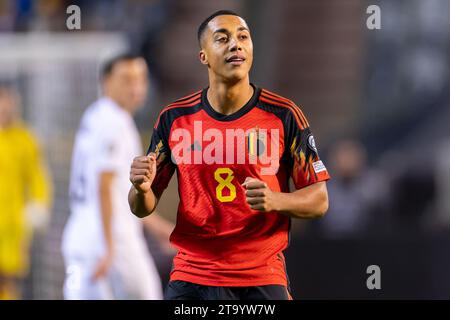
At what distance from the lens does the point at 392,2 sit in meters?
16.5

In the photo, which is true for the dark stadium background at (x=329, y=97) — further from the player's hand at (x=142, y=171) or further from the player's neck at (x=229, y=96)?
the player's hand at (x=142, y=171)

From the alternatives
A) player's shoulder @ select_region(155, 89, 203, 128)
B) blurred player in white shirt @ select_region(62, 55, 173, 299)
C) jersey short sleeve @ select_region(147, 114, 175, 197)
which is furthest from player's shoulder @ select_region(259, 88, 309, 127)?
blurred player in white shirt @ select_region(62, 55, 173, 299)

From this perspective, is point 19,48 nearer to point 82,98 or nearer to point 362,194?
point 82,98

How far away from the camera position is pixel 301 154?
18.4 ft

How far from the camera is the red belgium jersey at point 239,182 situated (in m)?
5.61

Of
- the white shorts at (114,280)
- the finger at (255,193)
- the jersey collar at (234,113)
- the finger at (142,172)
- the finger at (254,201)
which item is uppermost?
the jersey collar at (234,113)

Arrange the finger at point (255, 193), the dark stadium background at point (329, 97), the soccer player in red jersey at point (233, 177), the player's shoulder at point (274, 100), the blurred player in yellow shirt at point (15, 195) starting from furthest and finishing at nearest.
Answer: the blurred player in yellow shirt at point (15, 195) → the dark stadium background at point (329, 97) → the player's shoulder at point (274, 100) → the soccer player in red jersey at point (233, 177) → the finger at point (255, 193)

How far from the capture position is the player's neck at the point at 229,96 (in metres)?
5.64

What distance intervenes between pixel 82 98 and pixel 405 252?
306cm

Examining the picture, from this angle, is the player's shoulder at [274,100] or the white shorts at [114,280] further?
the white shorts at [114,280]

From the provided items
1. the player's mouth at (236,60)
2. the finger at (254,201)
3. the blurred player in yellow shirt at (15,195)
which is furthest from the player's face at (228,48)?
the blurred player in yellow shirt at (15,195)

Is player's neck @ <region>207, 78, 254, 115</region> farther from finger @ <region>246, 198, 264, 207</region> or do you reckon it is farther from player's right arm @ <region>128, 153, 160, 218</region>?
finger @ <region>246, 198, 264, 207</region>

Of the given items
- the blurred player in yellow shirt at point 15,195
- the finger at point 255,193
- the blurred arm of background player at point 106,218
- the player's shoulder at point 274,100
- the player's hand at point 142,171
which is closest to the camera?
the finger at point 255,193

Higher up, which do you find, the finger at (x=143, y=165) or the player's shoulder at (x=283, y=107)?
the player's shoulder at (x=283, y=107)
